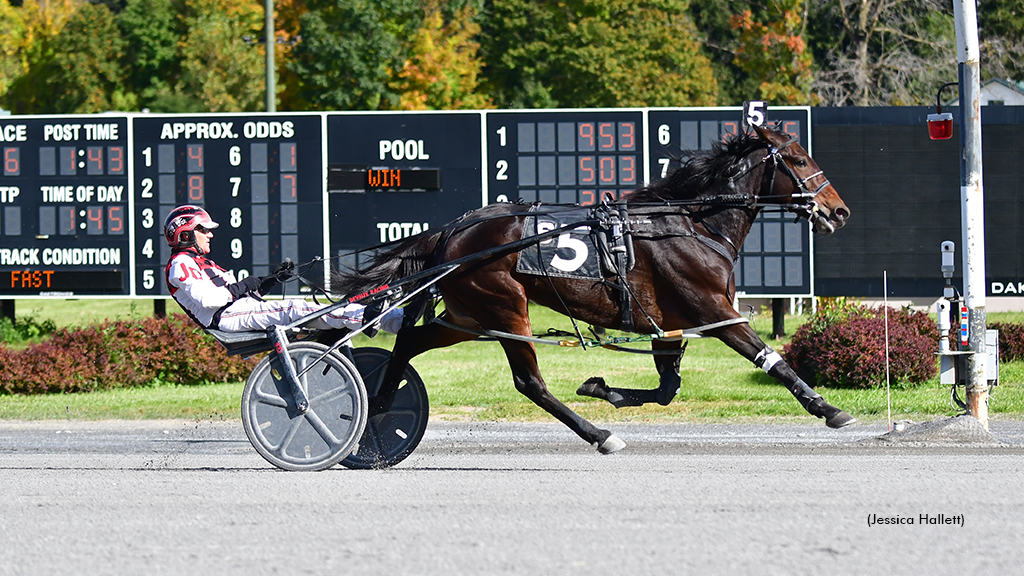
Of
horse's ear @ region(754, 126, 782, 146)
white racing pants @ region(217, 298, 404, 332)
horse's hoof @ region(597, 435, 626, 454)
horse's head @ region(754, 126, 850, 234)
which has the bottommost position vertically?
horse's hoof @ region(597, 435, 626, 454)

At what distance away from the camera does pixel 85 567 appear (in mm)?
5453

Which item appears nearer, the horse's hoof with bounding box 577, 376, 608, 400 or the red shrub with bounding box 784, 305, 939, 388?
the horse's hoof with bounding box 577, 376, 608, 400

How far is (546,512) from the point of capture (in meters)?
6.49

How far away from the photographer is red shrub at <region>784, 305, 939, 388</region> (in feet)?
44.4

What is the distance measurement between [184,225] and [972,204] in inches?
231

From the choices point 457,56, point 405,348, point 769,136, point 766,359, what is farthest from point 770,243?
point 457,56

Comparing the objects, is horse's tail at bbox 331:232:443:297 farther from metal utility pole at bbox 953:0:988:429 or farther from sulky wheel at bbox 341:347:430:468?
metal utility pole at bbox 953:0:988:429

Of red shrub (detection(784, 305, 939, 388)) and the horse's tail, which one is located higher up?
the horse's tail

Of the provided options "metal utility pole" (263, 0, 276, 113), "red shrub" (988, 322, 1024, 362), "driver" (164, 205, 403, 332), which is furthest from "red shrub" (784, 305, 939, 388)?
"metal utility pole" (263, 0, 276, 113)

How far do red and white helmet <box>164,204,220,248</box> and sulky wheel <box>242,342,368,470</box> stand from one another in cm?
95

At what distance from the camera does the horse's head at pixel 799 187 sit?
8828 mm

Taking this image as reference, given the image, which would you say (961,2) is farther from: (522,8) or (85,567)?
(522,8)

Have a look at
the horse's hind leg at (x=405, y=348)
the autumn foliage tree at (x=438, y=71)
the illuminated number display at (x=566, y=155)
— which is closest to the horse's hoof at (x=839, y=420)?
the horse's hind leg at (x=405, y=348)

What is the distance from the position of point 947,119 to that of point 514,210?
3.64m
